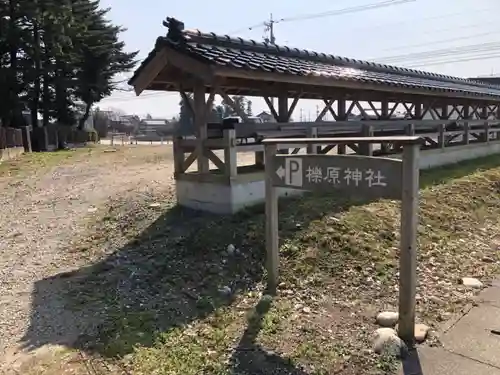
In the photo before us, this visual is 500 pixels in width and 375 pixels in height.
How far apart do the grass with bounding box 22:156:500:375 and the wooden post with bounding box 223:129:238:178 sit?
653mm

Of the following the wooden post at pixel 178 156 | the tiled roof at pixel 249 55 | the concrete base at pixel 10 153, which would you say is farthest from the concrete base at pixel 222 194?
the concrete base at pixel 10 153

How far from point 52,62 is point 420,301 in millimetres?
22533

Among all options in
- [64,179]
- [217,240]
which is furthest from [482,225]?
[64,179]

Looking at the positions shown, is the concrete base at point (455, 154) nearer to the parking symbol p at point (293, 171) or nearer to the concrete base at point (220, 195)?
the concrete base at point (220, 195)

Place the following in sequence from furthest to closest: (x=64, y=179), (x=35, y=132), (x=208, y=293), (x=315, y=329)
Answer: (x=35, y=132)
(x=64, y=179)
(x=208, y=293)
(x=315, y=329)

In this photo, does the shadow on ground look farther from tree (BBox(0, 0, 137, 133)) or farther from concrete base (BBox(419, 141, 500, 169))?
tree (BBox(0, 0, 137, 133))

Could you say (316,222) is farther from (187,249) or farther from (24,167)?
(24,167)

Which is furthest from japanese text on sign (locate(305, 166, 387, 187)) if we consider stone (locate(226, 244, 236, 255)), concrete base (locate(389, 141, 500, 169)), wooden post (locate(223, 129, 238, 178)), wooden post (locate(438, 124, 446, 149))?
wooden post (locate(438, 124, 446, 149))

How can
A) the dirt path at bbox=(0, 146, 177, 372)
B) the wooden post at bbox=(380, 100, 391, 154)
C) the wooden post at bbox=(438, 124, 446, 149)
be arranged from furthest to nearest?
the wooden post at bbox=(438, 124, 446, 149), the wooden post at bbox=(380, 100, 391, 154), the dirt path at bbox=(0, 146, 177, 372)

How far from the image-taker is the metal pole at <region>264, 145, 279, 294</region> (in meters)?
3.94

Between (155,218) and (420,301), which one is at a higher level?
(155,218)

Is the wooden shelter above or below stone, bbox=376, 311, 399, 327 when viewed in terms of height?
above

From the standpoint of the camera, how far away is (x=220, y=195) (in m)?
5.91

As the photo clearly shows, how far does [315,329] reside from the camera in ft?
11.2
